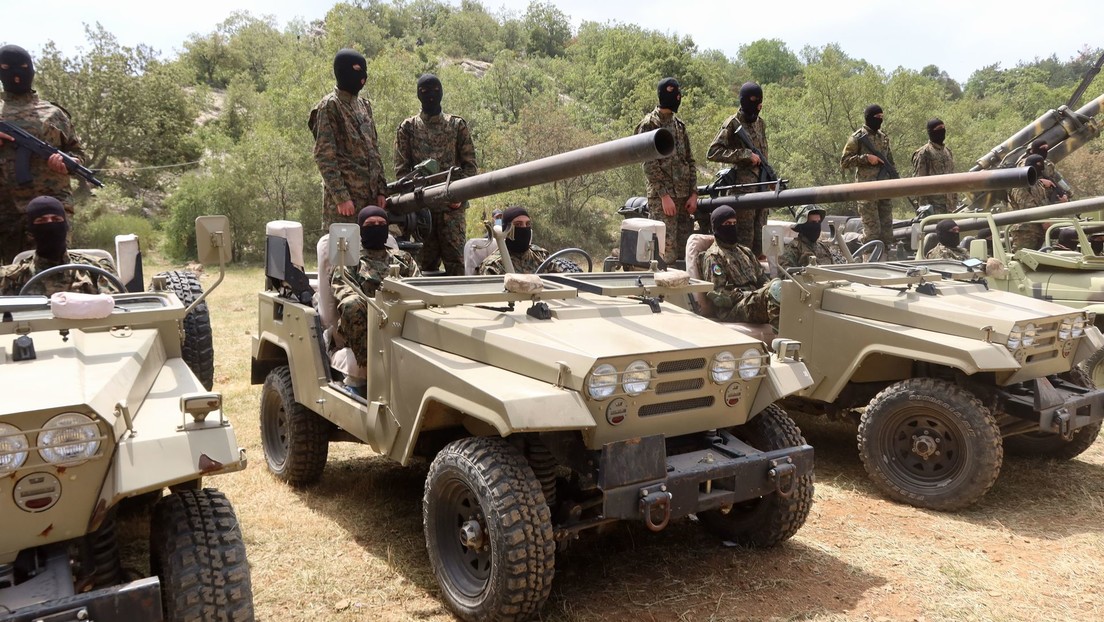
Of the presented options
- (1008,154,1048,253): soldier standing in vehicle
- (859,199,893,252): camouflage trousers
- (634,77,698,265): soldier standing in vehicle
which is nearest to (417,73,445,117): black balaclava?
(634,77,698,265): soldier standing in vehicle

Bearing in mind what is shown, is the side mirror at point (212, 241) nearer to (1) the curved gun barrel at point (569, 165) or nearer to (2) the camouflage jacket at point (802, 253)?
(1) the curved gun barrel at point (569, 165)

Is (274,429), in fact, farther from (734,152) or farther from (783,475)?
(734,152)

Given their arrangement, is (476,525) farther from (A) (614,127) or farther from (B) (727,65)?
(B) (727,65)

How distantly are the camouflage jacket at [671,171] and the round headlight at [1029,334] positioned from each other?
3.64m

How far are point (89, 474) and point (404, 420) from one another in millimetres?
1778

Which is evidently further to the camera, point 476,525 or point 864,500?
point 864,500

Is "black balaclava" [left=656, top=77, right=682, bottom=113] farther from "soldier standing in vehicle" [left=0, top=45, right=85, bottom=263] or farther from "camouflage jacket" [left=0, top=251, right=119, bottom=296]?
"camouflage jacket" [left=0, top=251, right=119, bottom=296]

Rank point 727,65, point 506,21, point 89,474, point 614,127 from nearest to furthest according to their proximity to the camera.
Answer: point 89,474, point 614,127, point 727,65, point 506,21

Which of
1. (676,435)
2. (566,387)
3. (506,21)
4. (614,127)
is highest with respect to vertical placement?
(506,21)

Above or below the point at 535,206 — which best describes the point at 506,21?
above

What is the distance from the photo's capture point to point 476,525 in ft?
12.7

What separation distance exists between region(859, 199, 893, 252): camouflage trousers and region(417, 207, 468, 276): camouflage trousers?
17.4 ft

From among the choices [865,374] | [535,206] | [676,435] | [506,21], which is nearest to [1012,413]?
[865,374]

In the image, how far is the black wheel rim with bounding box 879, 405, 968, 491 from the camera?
5.49 meters
